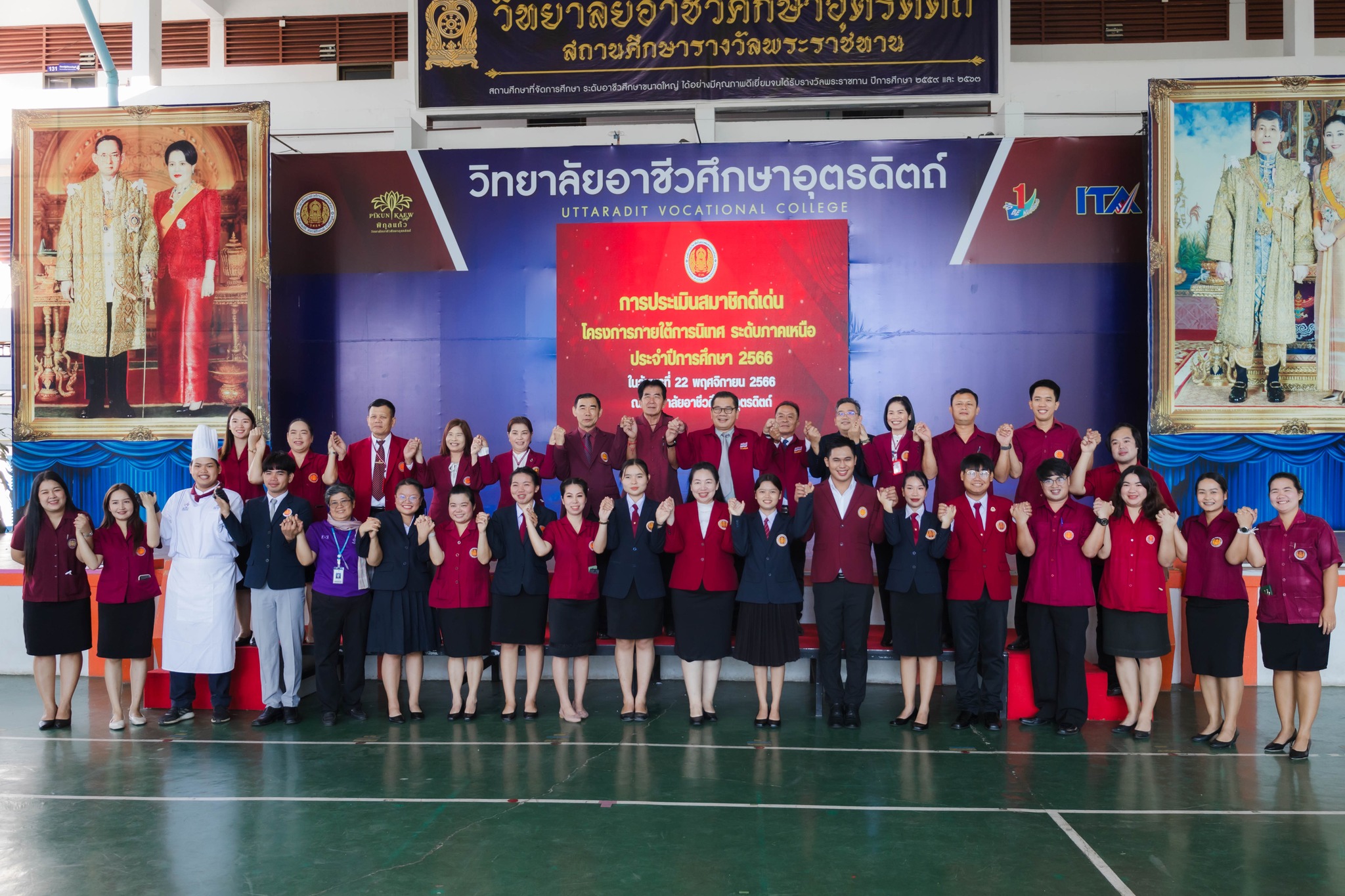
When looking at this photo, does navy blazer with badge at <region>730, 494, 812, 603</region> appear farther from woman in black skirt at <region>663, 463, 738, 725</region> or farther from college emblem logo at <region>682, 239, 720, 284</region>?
college emblem logo at <region>682, 239, 720, 284</region>

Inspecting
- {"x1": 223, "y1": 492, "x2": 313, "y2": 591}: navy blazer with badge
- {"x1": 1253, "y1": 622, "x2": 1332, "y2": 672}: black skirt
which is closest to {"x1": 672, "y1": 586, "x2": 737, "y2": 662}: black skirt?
{"x1": 223, "y1": 492, "x2": 313, "y2": 591}: navy blazer with badge

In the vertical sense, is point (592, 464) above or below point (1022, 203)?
below

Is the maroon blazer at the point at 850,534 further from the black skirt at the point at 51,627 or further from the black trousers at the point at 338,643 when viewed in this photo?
the black skirt at the point at 51,627

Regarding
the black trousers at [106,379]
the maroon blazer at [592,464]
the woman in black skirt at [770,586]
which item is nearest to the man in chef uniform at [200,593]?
the maroon blazer at [592,464]

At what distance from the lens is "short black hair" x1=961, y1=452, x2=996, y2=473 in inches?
209

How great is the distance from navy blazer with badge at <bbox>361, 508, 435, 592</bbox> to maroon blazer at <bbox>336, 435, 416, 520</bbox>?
526 mm

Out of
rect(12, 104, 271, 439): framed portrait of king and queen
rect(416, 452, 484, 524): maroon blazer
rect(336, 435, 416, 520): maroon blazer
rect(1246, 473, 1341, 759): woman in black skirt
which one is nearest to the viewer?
rect(1246, 473, 1341, 759): woman in black skirt

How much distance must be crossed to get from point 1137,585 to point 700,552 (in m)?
2.29

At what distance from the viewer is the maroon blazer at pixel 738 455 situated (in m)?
6.06

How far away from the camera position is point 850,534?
5285 millimetres

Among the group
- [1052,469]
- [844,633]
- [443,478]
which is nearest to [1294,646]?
[1052,469]

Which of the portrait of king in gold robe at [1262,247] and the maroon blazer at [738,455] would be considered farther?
the portrait of king in gold robe at [1262,247]

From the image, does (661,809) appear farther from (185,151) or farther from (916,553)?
(185,151)

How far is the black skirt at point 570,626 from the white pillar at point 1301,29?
8.49 meters
